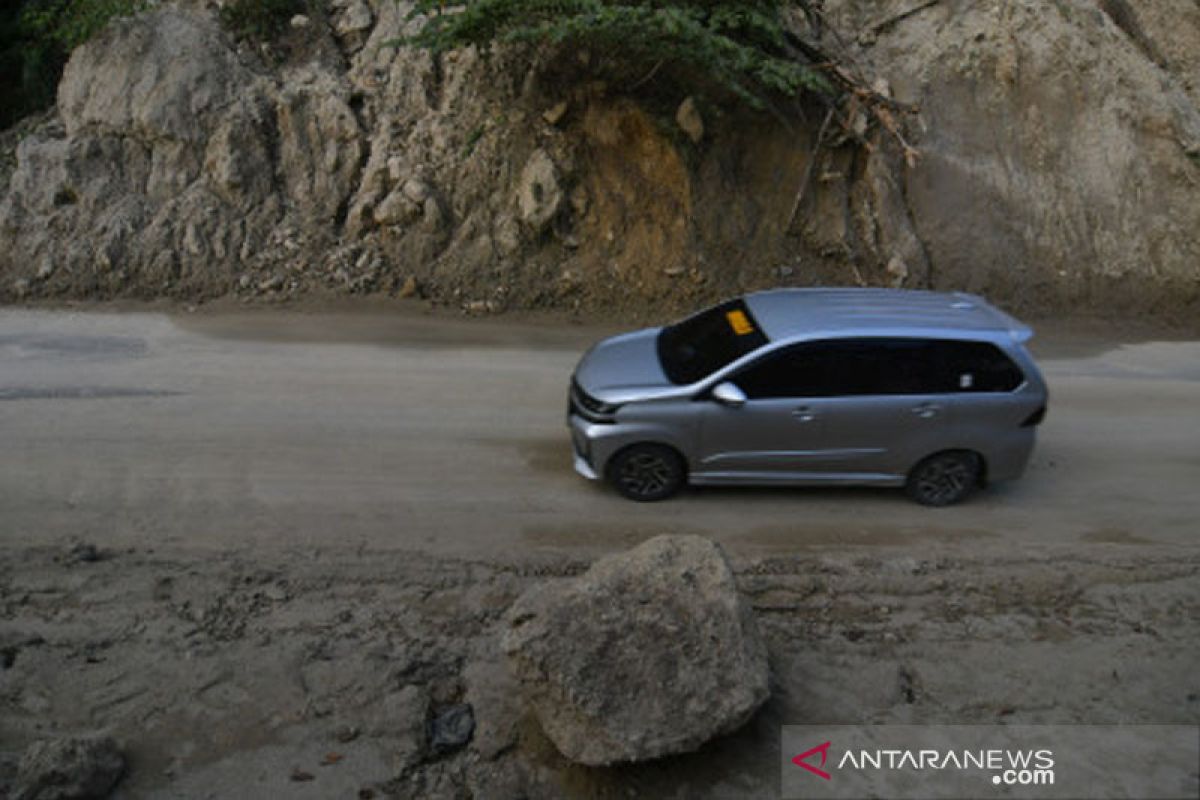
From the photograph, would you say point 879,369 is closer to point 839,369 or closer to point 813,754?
point 839,369

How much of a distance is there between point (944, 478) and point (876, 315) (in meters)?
1.64

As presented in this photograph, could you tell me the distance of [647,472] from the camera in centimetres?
905

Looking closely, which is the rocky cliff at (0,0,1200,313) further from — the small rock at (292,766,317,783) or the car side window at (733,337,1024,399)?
the small rock at (292,766,317,783)

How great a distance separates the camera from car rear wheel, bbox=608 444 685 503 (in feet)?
29.4

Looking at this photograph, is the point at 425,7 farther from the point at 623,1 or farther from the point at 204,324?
the point at 204,324

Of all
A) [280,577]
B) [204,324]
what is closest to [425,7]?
[204,324]

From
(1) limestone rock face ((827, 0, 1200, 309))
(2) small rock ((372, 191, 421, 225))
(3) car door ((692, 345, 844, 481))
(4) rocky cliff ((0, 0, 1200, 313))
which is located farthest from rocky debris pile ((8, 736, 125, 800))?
(1) limestone rock face ((827, 0, 1200, 309))

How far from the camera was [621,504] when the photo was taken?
911cm

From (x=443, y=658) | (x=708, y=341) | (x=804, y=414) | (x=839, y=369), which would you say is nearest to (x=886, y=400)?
(x=839, y=369)

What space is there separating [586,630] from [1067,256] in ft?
44.6

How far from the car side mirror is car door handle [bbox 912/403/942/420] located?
5.08 ft

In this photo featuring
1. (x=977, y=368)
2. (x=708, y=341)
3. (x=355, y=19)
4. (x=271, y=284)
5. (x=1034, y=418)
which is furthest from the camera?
(x=355, y=19)

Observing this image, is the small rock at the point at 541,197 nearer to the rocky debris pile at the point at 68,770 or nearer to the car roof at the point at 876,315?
the car roof at the point at 876,315

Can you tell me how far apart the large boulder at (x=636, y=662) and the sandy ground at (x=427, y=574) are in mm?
372
